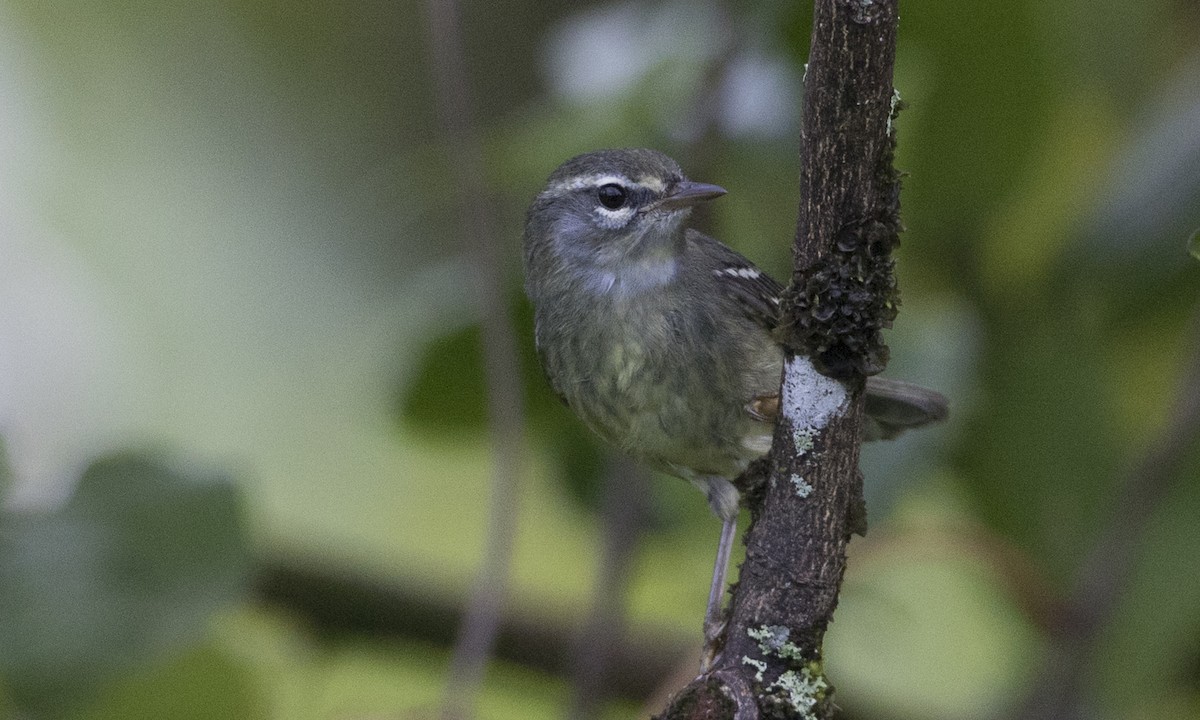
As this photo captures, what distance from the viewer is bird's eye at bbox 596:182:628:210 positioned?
3.77 m

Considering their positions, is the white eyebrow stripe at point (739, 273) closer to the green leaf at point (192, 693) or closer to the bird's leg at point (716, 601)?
the bird's leg at point (716, 601)

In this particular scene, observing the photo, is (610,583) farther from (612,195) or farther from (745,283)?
(612,195)

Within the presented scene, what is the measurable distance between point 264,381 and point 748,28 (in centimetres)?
307

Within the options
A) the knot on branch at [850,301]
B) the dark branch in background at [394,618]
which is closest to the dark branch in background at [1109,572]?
the dark branch in background at [394,618]

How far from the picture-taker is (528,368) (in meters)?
4.59

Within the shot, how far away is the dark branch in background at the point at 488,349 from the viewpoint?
349cm

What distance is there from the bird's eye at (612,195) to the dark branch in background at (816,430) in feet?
4.80

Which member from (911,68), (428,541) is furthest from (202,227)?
(911,68)

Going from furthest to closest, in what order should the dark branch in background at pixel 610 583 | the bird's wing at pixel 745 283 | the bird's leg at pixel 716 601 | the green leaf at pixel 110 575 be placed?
the dark branch in background at pixel 610 583 → the bird's wing at pixel 745 283 → the green leaf at pixel 110 575 → the bird's leg at pixel 716 601

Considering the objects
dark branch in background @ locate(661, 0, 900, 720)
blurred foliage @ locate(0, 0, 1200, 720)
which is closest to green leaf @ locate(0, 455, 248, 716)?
blurred foliage @ locate(0, 0, 1200, 720)

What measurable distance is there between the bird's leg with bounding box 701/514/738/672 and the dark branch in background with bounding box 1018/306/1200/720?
3.33 feet

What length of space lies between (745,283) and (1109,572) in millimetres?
1290

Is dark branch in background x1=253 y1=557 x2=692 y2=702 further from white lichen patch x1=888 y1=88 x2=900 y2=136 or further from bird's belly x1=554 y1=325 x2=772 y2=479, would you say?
white lichen patch x1=888 y1=88 x2=900 y2=136

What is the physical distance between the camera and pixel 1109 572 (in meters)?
3.84
